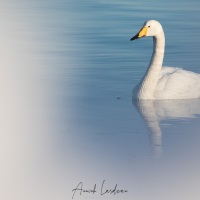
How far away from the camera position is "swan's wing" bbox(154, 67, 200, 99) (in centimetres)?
1303

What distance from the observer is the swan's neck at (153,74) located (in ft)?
42.6

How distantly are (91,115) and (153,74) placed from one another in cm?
150

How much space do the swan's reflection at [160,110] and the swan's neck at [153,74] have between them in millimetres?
109

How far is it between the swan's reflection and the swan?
111 millimetres

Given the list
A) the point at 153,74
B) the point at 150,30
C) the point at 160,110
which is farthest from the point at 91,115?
the point at 150,30

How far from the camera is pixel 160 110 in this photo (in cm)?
1243

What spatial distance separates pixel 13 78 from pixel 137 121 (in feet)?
10.2

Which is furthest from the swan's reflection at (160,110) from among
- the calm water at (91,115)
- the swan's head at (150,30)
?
the swan's head at (150,30)
